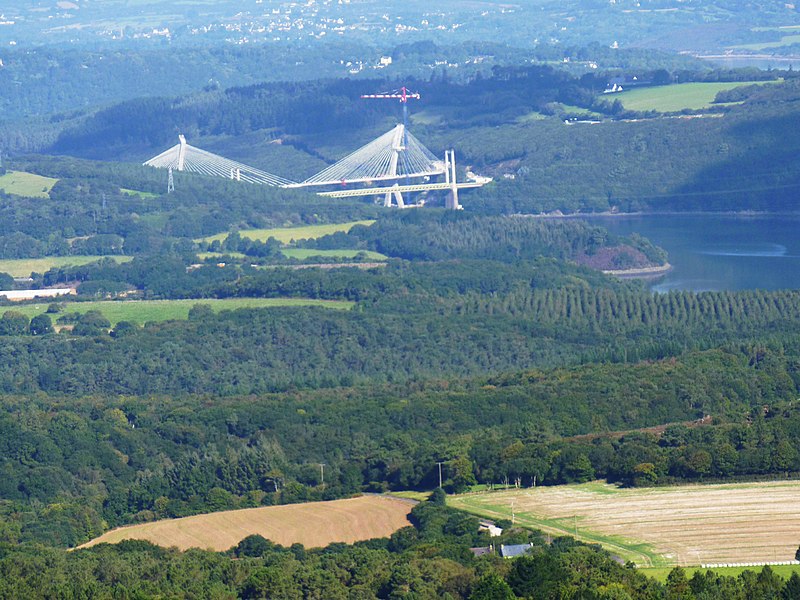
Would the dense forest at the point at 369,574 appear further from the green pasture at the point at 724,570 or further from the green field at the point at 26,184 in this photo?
the green field at the point at 26,184

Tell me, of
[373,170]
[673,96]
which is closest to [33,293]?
[373,170]

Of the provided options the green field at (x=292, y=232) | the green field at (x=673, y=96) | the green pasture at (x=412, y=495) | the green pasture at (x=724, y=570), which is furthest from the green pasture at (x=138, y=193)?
the green pasture at (x=724, y=570)

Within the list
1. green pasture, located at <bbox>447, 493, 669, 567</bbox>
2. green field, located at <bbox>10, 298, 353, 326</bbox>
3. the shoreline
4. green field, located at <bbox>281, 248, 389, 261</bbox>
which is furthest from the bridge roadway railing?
green pasture, located at <bbox>447, 493, 669, 567</bbox>

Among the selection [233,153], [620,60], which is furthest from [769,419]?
[620,60]

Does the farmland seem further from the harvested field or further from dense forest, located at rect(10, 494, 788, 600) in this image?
the harvested field

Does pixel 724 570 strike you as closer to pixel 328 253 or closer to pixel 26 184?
pixel 328 253

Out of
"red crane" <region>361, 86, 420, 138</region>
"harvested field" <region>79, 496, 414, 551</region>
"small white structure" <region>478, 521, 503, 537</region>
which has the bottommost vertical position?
"red crane" <region>361, 86, 420, 138</region>
